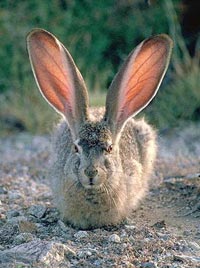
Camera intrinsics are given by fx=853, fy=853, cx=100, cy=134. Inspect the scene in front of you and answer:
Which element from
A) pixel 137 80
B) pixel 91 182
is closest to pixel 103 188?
pixel 91 182

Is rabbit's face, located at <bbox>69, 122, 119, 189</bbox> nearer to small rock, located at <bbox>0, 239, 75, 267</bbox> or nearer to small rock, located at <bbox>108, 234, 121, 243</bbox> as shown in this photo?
small rock, located at <bbox>108, 234, 121, 243</bbox>

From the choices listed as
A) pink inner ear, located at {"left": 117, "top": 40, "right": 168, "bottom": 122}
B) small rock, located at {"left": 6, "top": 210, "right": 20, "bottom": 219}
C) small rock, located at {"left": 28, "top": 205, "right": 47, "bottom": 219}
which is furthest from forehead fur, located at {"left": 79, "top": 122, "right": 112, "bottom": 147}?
small rock, located at {"left": 6, "top": 210, "right": 20, "bottom": 219}

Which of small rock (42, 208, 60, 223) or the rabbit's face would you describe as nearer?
the rabbit's face

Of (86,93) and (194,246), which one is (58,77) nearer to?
(86,93)

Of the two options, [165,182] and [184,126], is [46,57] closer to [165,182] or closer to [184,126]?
[165,182]

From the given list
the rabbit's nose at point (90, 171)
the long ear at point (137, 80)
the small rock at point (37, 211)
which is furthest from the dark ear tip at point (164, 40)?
the small rock at point (37, 211)

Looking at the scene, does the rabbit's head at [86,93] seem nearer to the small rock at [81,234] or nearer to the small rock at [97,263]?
the small rock at [81,234]
